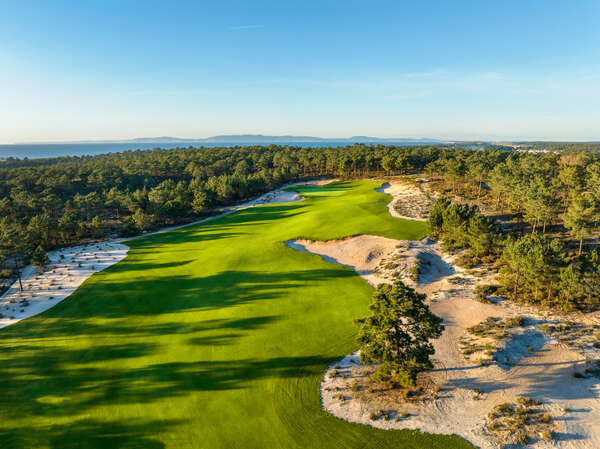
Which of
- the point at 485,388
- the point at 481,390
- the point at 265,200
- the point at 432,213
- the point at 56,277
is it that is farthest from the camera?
the point at 265,200

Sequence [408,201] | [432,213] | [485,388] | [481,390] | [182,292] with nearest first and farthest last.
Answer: [481,390], [485,388], [182,292], [432,213], [408,201]

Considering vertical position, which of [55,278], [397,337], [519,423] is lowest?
[519,423]

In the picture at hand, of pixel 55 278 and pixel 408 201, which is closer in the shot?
pixel 55 278

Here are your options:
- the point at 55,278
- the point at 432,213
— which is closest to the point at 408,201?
the point at 432,213

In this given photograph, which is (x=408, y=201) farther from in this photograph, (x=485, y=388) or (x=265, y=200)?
(x=485, y=388)

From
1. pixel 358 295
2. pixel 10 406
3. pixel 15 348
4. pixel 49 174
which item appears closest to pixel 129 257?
pixel 15 348

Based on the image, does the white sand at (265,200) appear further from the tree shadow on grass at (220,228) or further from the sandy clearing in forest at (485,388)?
the sandy clearing in forest at (485,388)

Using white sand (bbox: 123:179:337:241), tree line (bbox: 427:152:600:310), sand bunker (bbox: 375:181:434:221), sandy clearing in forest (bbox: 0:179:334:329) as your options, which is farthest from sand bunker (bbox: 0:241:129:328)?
sand bunker (bbox: 375:181:434:221)
